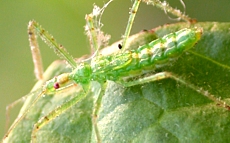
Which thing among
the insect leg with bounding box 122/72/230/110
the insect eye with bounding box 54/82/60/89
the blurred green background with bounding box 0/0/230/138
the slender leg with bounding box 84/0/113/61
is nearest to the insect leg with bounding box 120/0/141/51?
the slender leg with bounding box 84/0/113/61

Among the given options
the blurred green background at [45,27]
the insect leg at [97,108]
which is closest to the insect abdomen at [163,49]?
the insect leg at [97,108]

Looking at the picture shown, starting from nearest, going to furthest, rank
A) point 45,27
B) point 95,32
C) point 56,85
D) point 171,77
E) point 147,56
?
1. point 171,77
2. point 147,56
3. point 56,85
4. point 95,32
5. point 45,27

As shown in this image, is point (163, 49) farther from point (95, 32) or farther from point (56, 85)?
point (56, 85)

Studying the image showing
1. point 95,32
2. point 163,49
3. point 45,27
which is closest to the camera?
point 163,49

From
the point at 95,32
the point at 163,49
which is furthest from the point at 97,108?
the point at 95,32

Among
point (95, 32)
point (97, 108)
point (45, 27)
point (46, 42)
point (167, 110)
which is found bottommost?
point (167, 110)

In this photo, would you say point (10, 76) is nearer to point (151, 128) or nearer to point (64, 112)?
point (64, 112)
